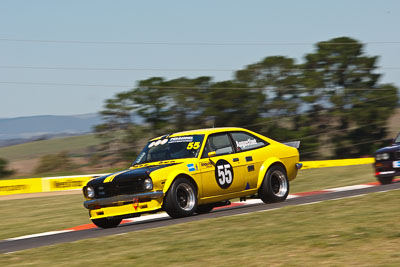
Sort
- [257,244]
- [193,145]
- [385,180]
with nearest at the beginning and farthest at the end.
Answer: [257,244] → [193,145] → [385,180]

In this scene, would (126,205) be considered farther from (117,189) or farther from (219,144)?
(219,144)

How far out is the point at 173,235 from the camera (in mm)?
8109

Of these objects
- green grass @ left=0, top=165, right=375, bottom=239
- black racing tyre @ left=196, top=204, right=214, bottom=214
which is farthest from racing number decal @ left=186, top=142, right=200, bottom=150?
green grass @ left=0, top=165, right=375, bottom=239

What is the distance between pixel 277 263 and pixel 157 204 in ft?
14.9

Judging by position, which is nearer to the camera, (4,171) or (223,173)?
(223,173)

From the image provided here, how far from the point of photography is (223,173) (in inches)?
435

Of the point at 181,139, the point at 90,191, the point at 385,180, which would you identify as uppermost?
the point at 181,139

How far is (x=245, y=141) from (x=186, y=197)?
1.86 m

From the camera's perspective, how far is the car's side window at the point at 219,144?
11250 millimetres

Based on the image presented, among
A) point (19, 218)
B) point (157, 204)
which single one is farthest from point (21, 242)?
point (19, 218)

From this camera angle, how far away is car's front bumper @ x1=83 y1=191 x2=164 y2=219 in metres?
10.1

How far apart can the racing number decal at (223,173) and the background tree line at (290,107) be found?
163 ft

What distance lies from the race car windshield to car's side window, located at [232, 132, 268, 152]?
718 millimetres

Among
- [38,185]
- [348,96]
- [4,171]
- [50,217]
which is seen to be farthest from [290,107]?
[50,217]
